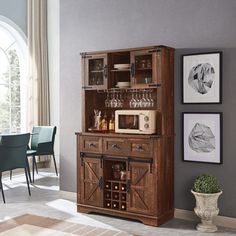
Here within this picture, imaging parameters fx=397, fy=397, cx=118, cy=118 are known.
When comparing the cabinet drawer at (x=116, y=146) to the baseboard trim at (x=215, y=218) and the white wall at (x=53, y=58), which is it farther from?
the white wall at (x=53, y=58)

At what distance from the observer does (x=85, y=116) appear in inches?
190

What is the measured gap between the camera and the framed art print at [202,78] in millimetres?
4246

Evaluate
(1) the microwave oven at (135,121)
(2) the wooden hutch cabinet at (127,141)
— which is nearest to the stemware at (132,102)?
(2) the wooden hutch cabinet at (127,141)

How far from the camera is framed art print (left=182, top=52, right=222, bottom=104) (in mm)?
4246

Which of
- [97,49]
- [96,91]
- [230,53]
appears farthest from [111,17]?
[230,53]

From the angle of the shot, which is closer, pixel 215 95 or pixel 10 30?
pixel 215 95

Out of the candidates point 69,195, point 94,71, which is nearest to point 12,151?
point 69,195

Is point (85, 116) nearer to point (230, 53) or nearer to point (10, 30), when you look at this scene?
point (230, 53)

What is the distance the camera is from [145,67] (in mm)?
4414

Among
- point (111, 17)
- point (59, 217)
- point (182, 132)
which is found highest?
point (111, 17)

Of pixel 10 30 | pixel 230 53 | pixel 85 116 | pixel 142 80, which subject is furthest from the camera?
pixel 10 30

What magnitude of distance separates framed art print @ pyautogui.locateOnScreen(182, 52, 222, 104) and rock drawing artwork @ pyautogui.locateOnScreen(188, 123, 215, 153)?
292 millimetres

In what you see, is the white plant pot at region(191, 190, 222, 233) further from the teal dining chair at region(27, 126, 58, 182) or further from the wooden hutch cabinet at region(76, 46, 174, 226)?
the teal dining chair at region(27, 126, 58, 182)

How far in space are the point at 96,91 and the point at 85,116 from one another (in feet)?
1.21
